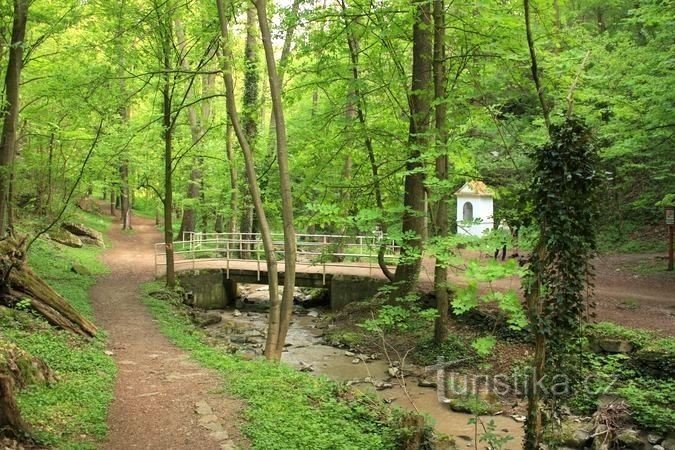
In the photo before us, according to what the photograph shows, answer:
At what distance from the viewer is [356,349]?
1301cm

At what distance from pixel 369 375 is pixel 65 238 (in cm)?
1577

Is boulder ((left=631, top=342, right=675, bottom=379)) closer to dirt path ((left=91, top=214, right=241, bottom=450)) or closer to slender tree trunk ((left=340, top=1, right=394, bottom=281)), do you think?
slender tree trunk ((left=340, top=1, right=394, bottom=281))

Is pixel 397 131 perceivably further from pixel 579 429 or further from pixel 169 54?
pixel 579 429

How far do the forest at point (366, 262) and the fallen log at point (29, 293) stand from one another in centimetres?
5

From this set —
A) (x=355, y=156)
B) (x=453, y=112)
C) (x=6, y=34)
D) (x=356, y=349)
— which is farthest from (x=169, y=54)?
(x=356, y=349)

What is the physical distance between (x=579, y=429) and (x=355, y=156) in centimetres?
766

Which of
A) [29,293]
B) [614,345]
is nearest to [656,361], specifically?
[614,345]

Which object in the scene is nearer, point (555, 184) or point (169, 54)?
point (555, 184)

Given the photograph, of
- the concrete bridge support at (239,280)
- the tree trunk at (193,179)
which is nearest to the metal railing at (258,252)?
the concrete bridge support at (239,280)

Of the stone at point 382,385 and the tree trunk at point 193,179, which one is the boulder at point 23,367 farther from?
the tree trunk at point 193,179

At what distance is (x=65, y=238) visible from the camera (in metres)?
21.4

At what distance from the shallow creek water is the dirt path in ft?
7.90

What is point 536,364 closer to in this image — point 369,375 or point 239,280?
point 369,375

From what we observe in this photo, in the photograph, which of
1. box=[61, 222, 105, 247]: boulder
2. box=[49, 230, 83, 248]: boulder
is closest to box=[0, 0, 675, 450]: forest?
box=[49, 230, 83, 248]: boulder
